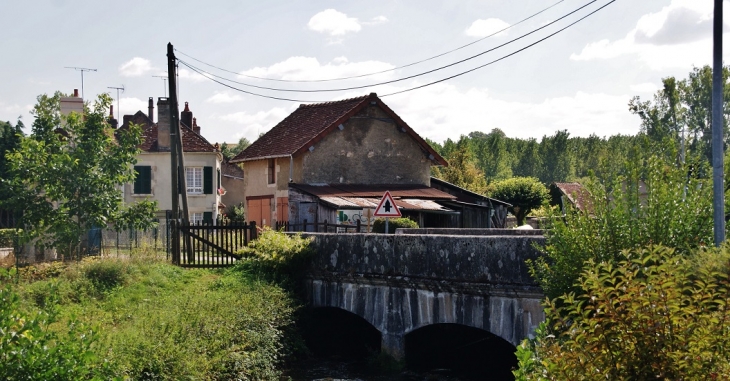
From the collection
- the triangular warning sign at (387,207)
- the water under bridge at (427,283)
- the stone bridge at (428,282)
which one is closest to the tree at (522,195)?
the triangular warning sign at (387,207)

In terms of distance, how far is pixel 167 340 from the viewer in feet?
43.3

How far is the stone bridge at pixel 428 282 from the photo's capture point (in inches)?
535

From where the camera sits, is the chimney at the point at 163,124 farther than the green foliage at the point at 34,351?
Yes

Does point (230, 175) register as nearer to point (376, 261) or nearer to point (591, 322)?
point (376, 261)

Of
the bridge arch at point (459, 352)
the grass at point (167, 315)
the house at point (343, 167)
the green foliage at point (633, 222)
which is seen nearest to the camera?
the green foliage at point (633, 222)

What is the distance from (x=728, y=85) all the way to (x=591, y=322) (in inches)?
2092

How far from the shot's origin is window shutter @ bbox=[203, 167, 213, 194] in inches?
1594

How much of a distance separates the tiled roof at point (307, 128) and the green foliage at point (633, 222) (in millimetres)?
21473

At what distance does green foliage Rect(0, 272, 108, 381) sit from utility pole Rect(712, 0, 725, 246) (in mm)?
6896

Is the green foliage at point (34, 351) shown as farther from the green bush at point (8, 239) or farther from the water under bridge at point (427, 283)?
the green bush at point (8, 239)

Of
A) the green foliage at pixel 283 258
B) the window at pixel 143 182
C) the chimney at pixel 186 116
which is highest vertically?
the chimney at pixel 186 116

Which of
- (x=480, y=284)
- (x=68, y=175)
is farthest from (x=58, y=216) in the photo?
(x=480, y=284)

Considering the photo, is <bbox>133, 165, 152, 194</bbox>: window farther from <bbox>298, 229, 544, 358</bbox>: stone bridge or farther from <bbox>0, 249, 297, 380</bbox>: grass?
<bbox>298, 229, 544, 358</bbox>: stone bridge

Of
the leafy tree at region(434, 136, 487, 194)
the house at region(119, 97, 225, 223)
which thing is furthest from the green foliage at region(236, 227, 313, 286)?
the leafy tree at region(434, 136, 487, 194)
